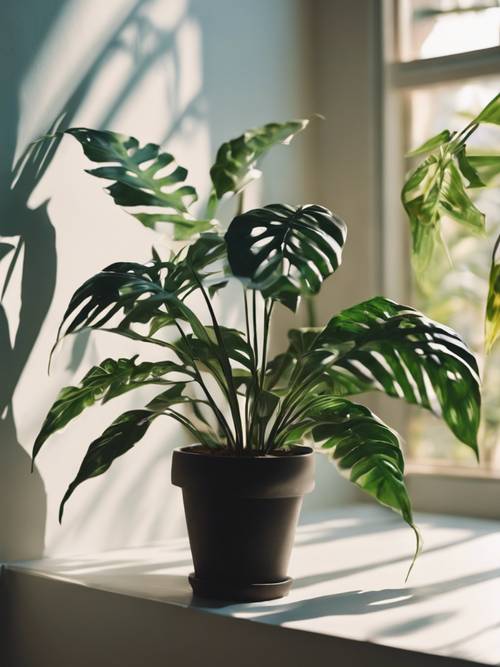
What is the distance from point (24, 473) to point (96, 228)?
0.47m

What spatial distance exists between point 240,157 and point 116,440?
20.8 inches

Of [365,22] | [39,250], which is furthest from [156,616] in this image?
[365,22]

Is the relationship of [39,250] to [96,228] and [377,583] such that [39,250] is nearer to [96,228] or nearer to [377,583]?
[96,228]

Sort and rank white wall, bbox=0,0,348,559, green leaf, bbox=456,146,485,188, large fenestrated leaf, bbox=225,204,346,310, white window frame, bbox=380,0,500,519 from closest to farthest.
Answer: large fenestrated leaf, bbox=225,204,346,310, green leaf, bbox=456,146,485,188, white wall, bbox=0,0,348,559, white window frame, bbox=380,0,500,519

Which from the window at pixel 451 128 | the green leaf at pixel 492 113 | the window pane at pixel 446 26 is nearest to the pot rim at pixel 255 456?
the green leaf at pixel 492 113

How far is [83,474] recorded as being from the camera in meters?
1.39

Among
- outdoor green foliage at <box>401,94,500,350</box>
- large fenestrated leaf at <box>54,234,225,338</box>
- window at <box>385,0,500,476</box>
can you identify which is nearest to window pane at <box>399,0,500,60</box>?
window at <box>385,0,500,476</box>

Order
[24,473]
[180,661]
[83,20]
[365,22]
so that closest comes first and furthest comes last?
[180,661] < [24,473] < [83,20] < [365,22]

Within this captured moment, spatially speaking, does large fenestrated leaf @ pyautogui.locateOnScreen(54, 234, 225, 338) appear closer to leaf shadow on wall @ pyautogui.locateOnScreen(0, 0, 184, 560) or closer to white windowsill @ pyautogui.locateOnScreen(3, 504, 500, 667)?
leaf shadow on wall @ pyautogui.locateOnScreen(0, 0, 184, 560)

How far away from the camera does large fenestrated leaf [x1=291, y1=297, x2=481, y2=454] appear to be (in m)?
1.27

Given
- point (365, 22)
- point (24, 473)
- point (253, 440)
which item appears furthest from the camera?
point (365, 22)

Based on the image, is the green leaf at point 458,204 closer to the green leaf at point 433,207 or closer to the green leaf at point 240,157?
the green leaf at point 433,207

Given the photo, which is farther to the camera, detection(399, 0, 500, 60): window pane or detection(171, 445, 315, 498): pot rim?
detection(399, 0, 500, 60): window pane

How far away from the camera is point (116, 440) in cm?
142
